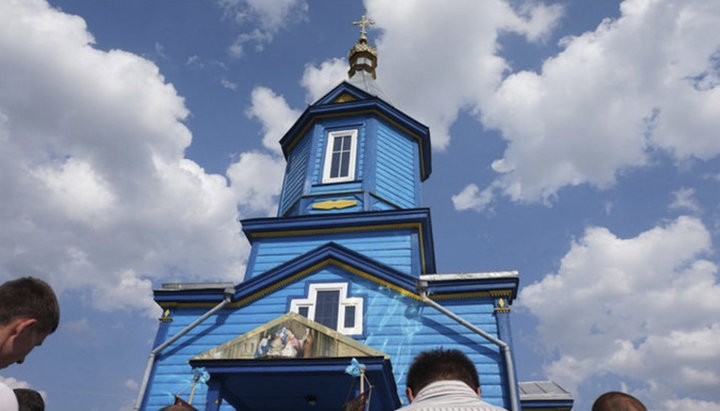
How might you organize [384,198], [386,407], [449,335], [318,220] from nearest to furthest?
[386,407], [449,335], [318,220], [384,198]

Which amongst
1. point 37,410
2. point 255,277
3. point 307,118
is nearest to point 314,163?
point 307,118

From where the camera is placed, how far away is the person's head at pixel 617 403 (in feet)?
8.46

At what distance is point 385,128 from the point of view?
590 inches

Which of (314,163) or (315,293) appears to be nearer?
(315,293)

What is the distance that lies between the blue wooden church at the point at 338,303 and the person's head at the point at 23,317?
545 centimetres

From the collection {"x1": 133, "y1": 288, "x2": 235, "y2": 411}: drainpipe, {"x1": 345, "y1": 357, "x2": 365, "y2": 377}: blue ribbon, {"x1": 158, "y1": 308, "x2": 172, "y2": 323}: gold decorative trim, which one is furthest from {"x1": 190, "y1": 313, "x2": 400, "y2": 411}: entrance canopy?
{"x1": 158, "y1": 308, "x2": 172, "y2": 323}: gold decorative trim

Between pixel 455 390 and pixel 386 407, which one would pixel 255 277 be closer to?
pixel 386 407

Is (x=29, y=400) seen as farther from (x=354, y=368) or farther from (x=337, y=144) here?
(x=337, y=144)

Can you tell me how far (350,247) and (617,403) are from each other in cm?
973

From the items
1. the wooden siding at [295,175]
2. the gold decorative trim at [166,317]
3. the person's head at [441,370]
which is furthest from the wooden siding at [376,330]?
the person's head at [441,370]

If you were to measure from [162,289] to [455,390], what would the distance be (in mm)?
10777

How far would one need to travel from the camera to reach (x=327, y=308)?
432 inches

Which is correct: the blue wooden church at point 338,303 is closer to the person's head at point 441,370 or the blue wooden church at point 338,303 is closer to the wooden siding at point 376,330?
the wooden siding at point 376,330

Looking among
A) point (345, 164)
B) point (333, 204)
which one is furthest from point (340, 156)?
point (333, 204)
